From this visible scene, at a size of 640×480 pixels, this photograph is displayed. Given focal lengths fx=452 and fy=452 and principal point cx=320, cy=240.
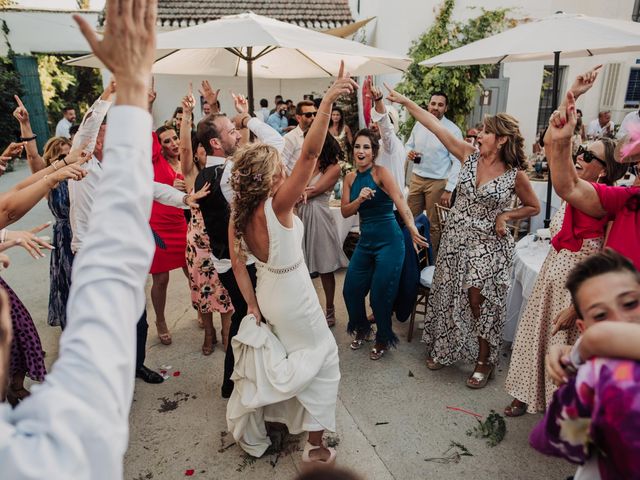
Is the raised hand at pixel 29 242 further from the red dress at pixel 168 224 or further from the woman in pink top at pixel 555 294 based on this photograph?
the woman in pink top at pixel 555 294

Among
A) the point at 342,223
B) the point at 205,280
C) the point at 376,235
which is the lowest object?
the point at 205,280

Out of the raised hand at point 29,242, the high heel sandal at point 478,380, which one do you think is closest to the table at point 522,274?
the high heel sandal at point 478,380

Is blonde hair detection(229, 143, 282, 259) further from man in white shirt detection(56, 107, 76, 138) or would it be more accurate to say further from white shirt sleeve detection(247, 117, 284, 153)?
man in white shirt detection(56, 107, 76, 138)

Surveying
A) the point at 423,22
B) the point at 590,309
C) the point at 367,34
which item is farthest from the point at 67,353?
the point at 367,34

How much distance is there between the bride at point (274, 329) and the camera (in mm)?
2514

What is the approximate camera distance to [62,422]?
0.71m

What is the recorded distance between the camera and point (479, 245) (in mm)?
3430

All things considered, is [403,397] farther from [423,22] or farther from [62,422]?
[423,22]

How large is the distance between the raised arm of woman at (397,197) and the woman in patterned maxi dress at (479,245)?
24cm

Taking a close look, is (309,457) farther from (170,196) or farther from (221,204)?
A: (170,196)

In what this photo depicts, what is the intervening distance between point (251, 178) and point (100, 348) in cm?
181

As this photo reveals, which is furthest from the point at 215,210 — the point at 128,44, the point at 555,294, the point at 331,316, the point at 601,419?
the point at 601,419

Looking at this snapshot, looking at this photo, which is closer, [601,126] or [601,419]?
[601,419]

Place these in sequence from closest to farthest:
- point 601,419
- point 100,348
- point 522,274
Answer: point 100,348 < point 601,419 < point 522,274
